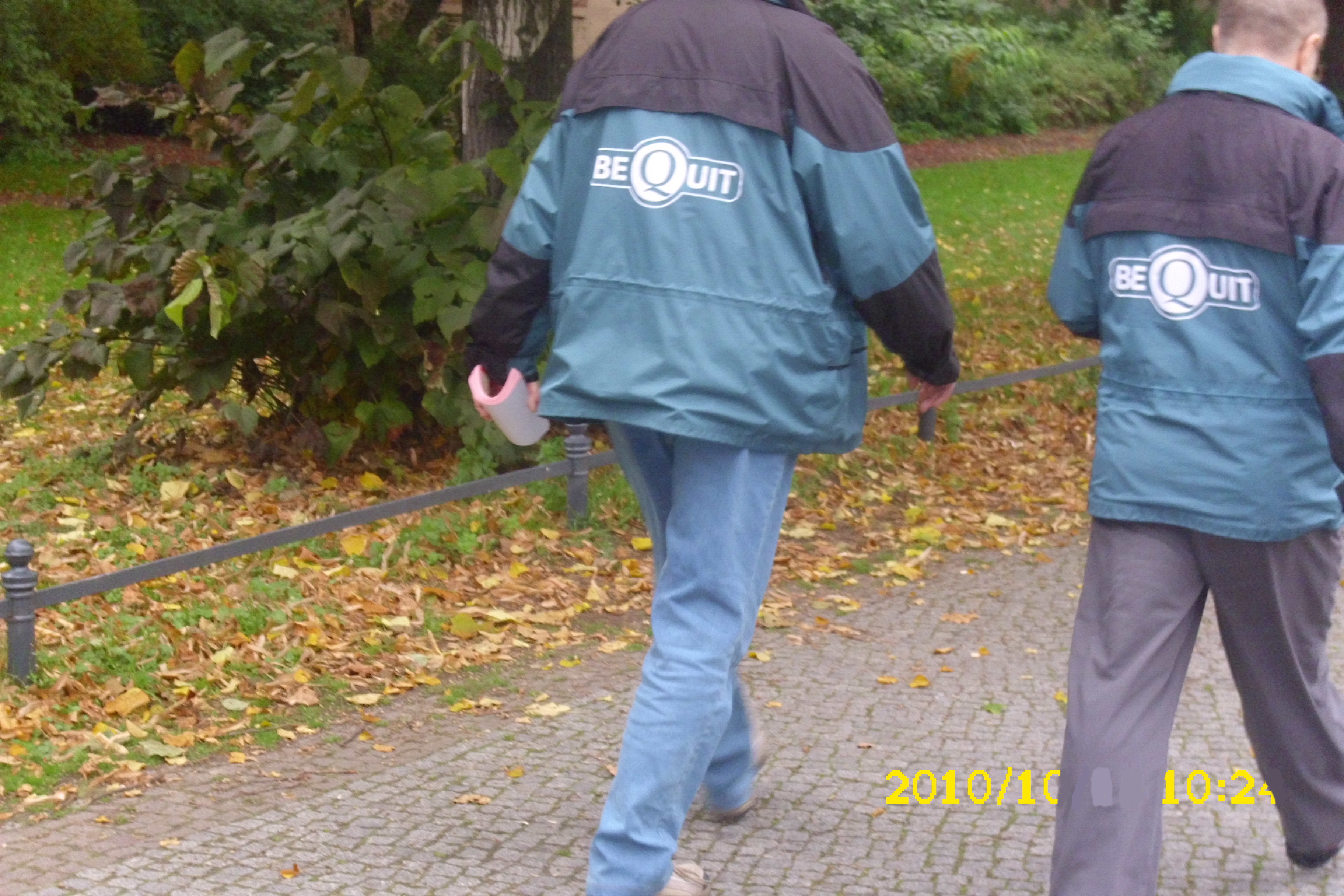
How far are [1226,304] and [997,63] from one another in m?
28.7

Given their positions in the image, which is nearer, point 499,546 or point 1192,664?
point 1192,664

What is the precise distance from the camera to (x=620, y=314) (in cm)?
308

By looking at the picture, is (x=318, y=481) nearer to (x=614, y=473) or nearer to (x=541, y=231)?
(x=614, y=473)

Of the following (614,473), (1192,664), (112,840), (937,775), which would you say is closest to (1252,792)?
(937,775)

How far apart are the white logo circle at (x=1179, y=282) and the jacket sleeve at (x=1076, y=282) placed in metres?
0.18

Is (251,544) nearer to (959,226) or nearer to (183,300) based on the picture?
(183,300)

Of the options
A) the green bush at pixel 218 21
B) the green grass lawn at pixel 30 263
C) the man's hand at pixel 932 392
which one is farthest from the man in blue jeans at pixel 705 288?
the green bush at pixel 218 21

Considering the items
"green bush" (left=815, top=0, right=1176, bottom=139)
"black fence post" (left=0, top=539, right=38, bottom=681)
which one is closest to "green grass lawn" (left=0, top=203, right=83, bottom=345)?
"black fence post" (left=0, top=539, right=38, bottom=681)

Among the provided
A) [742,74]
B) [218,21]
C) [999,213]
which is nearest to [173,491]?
[742,74]

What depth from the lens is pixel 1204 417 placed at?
3.04 metres

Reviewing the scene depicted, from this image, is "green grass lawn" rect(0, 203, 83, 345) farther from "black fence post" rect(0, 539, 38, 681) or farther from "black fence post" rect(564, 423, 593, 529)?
"black fence post" rect(0, 539, 38, 681)

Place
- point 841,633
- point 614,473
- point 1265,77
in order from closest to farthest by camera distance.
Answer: point 1265,77, point 841,633, point 614,473

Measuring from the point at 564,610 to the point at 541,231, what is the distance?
2.78 metres

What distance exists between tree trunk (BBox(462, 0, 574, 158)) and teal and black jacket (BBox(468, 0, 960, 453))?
4222 mm
